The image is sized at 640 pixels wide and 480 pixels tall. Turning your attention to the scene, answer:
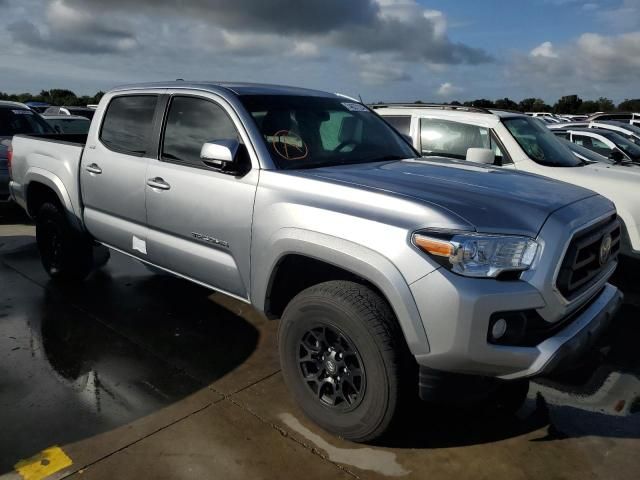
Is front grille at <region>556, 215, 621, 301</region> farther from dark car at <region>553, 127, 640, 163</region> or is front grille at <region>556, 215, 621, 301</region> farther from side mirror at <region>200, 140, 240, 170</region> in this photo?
dark car at <region>553, 127, 640, 163</region>

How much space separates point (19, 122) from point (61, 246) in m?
4.65

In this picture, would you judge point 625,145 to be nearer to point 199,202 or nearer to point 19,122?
point 199,202

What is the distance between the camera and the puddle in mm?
2727

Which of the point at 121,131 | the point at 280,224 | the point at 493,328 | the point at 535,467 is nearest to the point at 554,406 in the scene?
the point at 535,467

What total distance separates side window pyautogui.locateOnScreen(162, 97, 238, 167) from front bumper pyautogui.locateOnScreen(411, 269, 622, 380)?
69.0 inches

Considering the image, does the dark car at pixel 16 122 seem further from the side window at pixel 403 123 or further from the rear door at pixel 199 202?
the side window at pixel 403 123

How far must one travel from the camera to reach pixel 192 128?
3.81m

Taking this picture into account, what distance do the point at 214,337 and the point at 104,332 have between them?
2.81 ft

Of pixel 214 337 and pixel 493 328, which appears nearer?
pixel 493 328

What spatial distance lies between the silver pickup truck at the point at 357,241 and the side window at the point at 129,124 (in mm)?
15

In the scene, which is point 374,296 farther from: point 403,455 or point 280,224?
point 403,455

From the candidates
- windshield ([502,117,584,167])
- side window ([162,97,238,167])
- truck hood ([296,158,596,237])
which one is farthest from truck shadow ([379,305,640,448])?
windshield ([502,117,584,167])

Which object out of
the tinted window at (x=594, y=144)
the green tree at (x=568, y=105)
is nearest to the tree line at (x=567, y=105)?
the green tree at (x=568, y=105)

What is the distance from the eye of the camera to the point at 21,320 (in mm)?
4445
